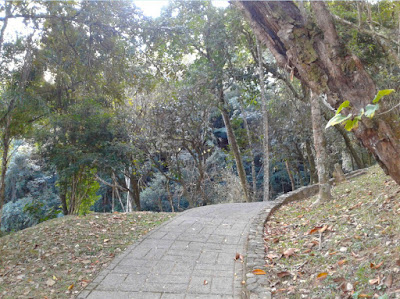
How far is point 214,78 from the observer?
13266 millimetres

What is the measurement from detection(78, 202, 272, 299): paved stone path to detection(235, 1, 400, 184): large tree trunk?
217cm

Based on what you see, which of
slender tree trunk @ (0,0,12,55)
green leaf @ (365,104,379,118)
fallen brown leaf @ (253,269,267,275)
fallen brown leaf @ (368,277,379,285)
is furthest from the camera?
slender tree trunk @ (0,0,12,55)

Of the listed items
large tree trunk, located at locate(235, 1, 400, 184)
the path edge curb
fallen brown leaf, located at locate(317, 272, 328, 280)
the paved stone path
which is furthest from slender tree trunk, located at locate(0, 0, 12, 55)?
fallen brown leaf, located at locate(317, 272, 328, 280)

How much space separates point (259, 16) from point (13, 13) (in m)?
5.07

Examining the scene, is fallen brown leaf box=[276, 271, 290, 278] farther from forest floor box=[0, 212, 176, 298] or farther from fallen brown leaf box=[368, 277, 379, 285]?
forest floor box=[0, 212, 176, 298]

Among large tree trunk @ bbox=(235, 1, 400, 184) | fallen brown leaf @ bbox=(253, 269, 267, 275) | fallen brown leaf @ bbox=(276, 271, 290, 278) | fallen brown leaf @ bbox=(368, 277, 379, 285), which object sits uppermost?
large tree trunk @ bbox=(235, 1, 400, 184)

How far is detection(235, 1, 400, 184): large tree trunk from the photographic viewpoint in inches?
113

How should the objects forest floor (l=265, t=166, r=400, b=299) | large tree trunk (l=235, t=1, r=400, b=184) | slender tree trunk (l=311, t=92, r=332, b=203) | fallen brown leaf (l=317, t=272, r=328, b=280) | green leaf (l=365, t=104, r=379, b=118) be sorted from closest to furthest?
green leaf (l=365, t=104, r=379, b=118) → large tree trunk (l=235, t=1, r=400, b=184) → forest floor (l=265, t=166, r=400, b=299) → fallen brown leaf (l=317, t=272, r=328, b=280) → slender tree trunk (l=311, t=92, r=332, b=203)

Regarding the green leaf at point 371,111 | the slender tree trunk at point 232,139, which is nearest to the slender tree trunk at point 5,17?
the green leaf at point 371,111

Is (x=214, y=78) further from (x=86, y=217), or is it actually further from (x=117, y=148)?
(x=86, y=217)

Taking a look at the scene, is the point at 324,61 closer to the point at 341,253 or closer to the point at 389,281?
the point at 389,281

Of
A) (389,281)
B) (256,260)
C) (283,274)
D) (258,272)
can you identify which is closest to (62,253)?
(256,260)

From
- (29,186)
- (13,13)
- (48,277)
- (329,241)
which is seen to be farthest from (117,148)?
(29,186)

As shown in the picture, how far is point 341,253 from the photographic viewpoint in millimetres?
4207
